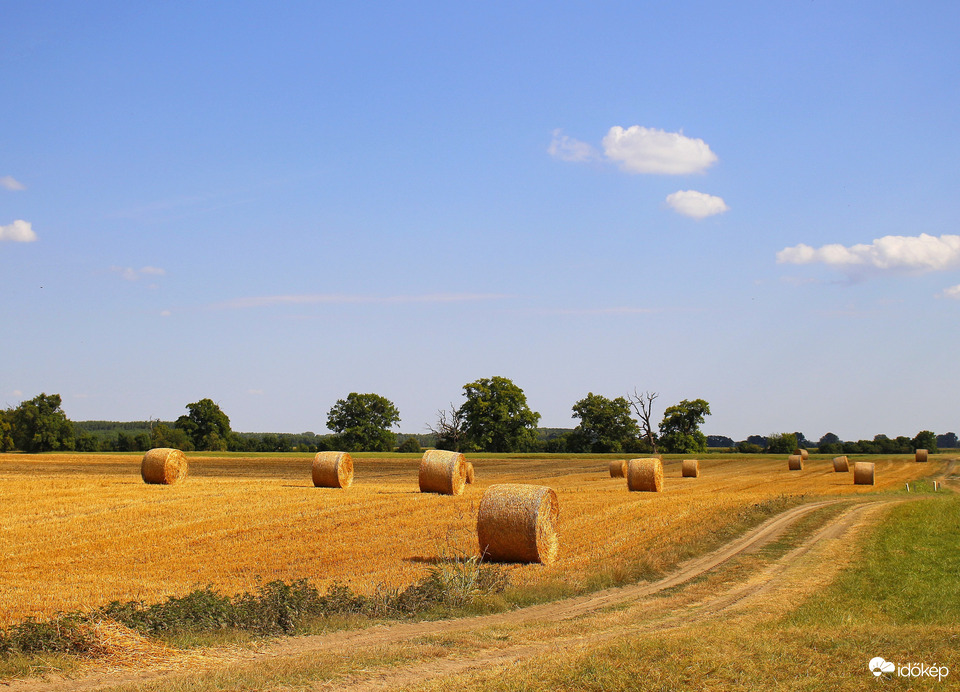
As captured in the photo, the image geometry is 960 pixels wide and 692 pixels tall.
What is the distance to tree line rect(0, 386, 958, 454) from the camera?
84.5 metres

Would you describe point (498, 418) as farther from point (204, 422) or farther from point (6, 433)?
point (6, 433)

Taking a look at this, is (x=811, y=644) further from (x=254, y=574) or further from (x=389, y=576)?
(x=254, y=574)

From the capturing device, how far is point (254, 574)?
13.2m

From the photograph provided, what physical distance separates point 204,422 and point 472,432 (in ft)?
114

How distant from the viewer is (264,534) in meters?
18.0

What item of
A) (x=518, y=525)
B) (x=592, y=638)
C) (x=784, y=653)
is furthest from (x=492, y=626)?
(x=518, y=525)

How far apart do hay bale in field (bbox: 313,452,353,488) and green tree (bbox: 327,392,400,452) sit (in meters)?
63.0

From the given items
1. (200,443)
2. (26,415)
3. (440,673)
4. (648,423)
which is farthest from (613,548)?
(200,443)

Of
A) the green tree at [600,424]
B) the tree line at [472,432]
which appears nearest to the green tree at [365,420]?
the tree line at [472,432]

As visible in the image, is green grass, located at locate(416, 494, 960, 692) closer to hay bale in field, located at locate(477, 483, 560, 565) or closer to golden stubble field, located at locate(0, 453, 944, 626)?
golden stubble field, located at locate(0, 453, 944, 626)

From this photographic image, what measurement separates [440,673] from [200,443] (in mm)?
97006

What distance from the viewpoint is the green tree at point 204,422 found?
99500 mm

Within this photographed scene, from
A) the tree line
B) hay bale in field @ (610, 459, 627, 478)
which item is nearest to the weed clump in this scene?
hay bale in field @ (610, 459, 627, 478)

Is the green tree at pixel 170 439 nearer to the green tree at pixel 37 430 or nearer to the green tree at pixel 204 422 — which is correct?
the green tree at pixel 204 422
